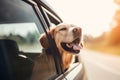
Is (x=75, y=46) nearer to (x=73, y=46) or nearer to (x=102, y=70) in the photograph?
(x=73, y=46)

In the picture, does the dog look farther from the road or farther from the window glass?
the road

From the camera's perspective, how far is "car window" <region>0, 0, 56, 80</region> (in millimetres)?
2604

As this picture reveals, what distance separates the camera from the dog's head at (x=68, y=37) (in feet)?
12.6

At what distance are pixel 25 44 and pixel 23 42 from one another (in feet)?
0.16

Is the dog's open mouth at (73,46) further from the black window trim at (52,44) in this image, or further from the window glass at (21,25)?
the window glass at (21,25)

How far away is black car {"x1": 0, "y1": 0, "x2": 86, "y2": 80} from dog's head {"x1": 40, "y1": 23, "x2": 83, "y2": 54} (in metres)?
0.10

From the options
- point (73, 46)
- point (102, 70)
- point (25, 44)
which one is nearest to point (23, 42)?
point (25, 44)

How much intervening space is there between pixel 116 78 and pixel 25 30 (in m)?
12.2

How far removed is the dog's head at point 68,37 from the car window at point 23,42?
33cm

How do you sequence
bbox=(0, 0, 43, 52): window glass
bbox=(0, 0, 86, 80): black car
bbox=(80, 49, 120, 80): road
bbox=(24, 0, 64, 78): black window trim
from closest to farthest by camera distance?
1. bbox=(0, 0, 86, 80): black car
2. bbox=(0, 0, 43, 52): window glass
3. bbox=(24, 0, 64, 78): black window trim
4. bbox=(80, 49, 120, 80): road

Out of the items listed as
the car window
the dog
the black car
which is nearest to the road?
the dog

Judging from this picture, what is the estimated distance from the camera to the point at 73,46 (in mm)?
3889

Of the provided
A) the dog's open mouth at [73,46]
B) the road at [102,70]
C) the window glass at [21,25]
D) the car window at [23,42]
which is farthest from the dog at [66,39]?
the road at [102,70]

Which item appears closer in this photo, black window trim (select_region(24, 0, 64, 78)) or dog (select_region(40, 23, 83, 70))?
black window trim (select_region(24, 0, 64, 78))
